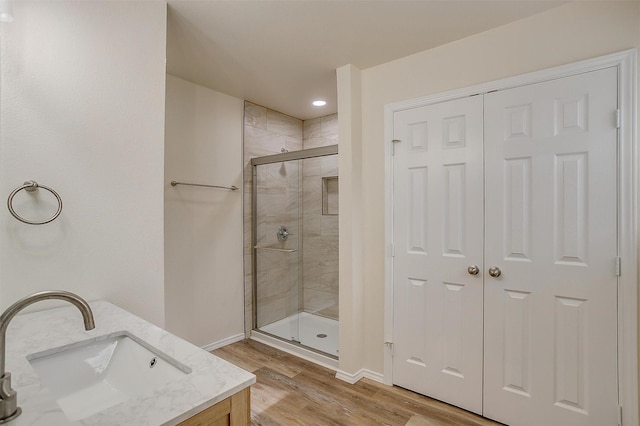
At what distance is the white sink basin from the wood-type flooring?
1.20 metres

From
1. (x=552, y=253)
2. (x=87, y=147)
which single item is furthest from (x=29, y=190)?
(x=552, y=253)

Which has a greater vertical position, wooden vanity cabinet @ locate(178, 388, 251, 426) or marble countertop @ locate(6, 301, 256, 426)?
marble countertop @ locate(6, 301, 256, 426)

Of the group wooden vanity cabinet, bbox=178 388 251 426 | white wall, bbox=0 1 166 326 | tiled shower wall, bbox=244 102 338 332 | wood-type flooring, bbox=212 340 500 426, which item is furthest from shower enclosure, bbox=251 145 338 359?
wooden vanity cabinet, bbox=178 388 251 426

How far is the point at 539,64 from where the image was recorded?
188cm

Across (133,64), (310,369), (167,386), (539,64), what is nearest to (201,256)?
(310,369)

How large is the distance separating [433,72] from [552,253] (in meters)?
1.38

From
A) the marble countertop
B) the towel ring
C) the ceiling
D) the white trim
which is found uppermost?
the ceiling

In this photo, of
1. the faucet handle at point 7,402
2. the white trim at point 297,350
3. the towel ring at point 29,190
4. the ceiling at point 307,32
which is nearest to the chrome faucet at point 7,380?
the faucet handle at point 7,402

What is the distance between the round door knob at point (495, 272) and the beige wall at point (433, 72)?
29.8 inches

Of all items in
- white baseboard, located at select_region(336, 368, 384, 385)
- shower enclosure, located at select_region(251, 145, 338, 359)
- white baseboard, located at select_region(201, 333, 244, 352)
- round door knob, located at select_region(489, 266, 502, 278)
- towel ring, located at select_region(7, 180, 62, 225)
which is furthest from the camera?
shower enclosure, located at select_region(251, 145, 338, 359)

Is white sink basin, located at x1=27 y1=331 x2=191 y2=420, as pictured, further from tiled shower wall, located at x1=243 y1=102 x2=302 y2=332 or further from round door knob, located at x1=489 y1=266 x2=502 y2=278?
tiled shower wall, located at x1=243 y1=102 x2=302 y2=332

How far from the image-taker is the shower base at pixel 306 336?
2902 millimetres

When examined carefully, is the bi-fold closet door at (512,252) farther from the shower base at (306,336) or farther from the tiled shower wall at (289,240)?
the tiled shower wall at (289,240)

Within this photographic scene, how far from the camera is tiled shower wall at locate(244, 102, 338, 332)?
321cm
